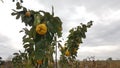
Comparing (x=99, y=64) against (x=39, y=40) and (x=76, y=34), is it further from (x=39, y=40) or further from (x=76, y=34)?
(x=39, y=40)

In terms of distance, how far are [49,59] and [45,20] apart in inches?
25.0

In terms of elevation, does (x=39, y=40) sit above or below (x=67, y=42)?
below

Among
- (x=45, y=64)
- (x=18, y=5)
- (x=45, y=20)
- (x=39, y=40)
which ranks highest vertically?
(x=18, y=5)

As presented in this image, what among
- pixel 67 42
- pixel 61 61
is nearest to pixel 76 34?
pixel 67 42

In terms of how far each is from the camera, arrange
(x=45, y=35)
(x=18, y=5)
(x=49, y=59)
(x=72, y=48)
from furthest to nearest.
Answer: (x=72, y=48)
(x=18, y=5)
(x=49, y=59)
(x=45, y=35)

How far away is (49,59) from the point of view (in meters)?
4.16

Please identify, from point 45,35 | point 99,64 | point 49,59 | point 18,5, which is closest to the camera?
point 45,35

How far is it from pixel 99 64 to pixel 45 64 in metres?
12.1

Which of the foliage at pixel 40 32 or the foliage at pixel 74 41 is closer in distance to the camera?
the foliage at pixel 40 32

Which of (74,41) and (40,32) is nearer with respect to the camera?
(40,32)

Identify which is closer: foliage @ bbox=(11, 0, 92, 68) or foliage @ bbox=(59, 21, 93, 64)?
foliage @ bbox=(11, 0, 92, 68)

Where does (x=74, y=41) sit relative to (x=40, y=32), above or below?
above

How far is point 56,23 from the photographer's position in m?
3.88

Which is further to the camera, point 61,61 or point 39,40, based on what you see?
point 61,61
